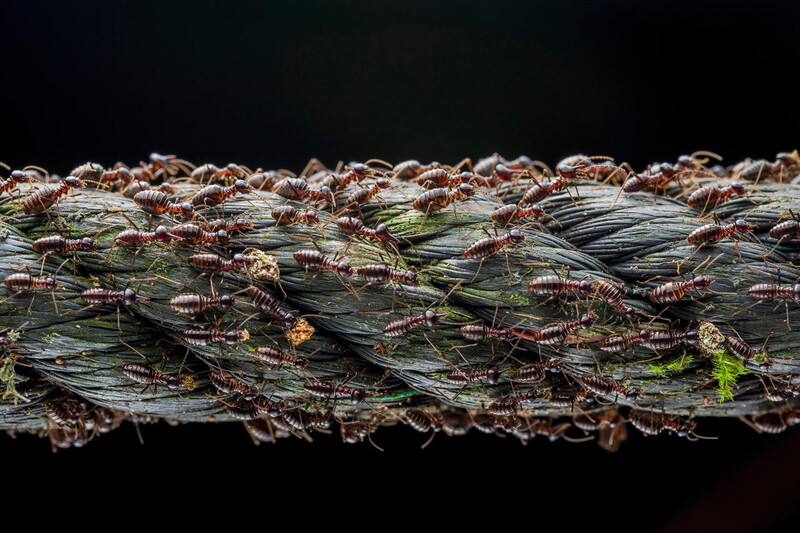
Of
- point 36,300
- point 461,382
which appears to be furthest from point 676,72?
point 36,300

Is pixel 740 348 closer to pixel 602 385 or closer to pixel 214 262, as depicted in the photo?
pixel 602 385

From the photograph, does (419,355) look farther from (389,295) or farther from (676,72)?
(676,72)

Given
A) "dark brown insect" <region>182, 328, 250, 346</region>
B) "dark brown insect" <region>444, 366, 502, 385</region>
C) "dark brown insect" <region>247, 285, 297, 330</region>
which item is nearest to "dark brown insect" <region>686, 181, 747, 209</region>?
"dark brown insect" <region>444, 366, 502, 385</region>

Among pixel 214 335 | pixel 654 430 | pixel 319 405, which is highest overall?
pixel 214 335

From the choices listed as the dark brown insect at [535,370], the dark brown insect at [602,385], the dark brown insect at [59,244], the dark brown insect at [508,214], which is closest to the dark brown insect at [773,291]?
the dark brown insect at [602,385]

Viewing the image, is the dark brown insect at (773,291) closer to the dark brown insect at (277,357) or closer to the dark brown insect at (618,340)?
the dark brown insect at (618,340)

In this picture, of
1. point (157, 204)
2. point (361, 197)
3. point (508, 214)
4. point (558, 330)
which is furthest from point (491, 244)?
point (157, 204)
